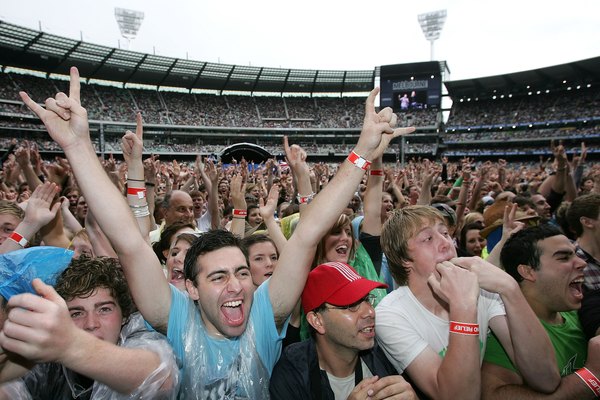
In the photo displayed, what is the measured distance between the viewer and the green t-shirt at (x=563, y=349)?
2414 mm

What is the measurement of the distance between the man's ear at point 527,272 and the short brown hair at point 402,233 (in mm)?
686

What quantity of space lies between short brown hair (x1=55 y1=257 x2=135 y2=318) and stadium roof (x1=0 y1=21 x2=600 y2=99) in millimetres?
43912

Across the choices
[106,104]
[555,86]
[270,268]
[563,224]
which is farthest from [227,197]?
[555,86]

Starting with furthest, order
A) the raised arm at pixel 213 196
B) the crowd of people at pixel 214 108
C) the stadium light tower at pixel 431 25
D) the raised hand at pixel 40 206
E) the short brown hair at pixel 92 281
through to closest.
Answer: the stadium light tower at pixel 431 25, the crowd of people at pixel 214 108, the raised arm at pixel 213 196, the raised hand at pixel 40 206, the short brown hair at pixel 92 281

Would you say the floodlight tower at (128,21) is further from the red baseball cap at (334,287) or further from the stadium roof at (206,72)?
the red baseball cap at (334,287)

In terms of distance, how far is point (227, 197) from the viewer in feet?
30.0

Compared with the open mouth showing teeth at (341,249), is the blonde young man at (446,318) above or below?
below

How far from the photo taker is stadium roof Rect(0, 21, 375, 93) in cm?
3900

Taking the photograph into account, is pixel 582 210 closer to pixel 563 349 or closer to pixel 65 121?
pixel 563 349

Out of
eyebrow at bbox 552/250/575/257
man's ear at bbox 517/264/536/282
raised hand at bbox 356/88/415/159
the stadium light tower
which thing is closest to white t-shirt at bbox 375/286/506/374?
man's ear at bbox 517/264/536/282

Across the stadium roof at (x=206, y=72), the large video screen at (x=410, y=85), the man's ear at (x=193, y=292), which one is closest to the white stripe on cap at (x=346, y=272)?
the man's ear at (x=193, y=292)

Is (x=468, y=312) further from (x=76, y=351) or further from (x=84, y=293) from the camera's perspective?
(x=84, y=293)

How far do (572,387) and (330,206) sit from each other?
1.64 metres

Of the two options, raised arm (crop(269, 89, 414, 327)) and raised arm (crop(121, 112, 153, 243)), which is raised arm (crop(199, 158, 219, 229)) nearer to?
raised arm (crop(121, 112, 153, 243))
